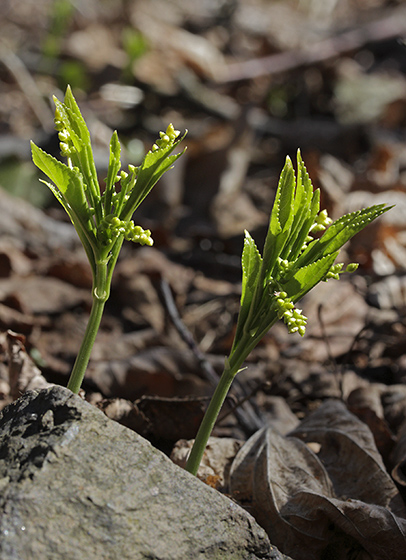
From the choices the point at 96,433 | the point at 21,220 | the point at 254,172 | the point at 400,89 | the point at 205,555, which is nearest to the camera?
the point at 205,555

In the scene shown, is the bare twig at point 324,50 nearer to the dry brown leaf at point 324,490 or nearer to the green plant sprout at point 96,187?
the dry brown leaf at point 324,490

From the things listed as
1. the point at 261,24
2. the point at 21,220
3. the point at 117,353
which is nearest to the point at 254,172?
the point at 21,220

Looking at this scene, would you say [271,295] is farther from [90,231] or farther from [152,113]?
[152,113]

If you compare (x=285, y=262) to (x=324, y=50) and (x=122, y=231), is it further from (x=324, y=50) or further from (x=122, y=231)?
(x=324, y=50)

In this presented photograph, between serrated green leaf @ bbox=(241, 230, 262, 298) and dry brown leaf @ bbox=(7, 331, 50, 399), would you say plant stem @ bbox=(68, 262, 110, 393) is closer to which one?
serrated green leaf @ bbox=(241, 230, 262, 298)

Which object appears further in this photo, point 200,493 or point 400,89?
point 400,89
